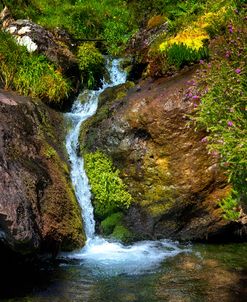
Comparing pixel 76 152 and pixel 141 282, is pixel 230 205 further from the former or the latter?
pixel 76 152

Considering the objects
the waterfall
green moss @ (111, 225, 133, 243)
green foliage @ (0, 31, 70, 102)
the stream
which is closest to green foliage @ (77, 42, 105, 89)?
the waterfall

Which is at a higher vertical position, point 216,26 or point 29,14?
point 29,14

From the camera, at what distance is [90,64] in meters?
12.5

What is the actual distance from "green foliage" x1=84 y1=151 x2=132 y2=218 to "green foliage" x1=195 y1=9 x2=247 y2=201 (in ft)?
9.40

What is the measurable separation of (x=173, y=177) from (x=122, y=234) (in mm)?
1514

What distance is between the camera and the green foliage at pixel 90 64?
484 inches

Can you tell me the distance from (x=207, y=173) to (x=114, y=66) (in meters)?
5.64

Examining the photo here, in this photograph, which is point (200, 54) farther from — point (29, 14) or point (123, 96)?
point (29, 14)

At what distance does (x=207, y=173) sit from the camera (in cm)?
885

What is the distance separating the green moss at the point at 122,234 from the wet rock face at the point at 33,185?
791 millimetres

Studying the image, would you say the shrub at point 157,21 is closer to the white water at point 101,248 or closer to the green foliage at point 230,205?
the white water at point 101,248

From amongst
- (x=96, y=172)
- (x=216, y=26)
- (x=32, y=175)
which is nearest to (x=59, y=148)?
(x=96, y=172)

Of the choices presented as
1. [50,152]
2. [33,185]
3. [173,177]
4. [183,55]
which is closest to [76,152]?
[50,152]

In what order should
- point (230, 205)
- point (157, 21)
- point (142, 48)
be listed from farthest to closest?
1. point (157, 21)
2. point (142, 48)
3. point (230, 205)
